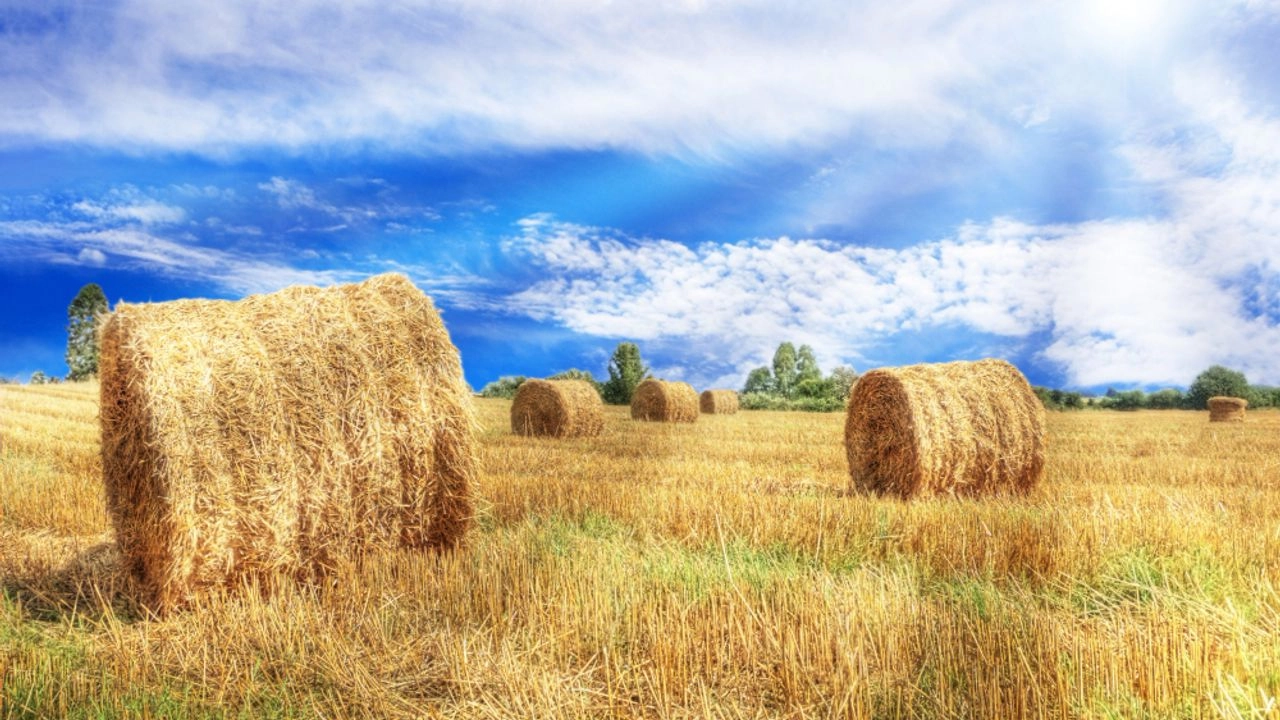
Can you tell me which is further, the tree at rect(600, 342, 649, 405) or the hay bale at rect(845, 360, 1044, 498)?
the tree at rect(600, 342, 649, 405)

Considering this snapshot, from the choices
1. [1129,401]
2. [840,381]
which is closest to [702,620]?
[840,381]

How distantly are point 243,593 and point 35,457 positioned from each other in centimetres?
904

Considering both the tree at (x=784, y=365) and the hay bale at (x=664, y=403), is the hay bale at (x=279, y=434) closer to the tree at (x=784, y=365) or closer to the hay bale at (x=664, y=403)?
the hay bale at (x=664, y=403)

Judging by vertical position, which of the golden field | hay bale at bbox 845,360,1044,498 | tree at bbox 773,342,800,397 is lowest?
the golden field

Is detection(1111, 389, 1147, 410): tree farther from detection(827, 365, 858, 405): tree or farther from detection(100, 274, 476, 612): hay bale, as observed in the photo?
detection(100, 274, 476, 612): hay bale

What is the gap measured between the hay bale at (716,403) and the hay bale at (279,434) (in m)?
26.8

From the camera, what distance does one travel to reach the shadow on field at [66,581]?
541cm

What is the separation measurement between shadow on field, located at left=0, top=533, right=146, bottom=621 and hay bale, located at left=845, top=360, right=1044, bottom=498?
7.41 meters

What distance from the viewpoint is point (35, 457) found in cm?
1208

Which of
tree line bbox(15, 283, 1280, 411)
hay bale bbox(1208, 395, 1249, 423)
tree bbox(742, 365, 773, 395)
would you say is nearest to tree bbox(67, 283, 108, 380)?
tree line bbox(15, 283, 1280, 411)

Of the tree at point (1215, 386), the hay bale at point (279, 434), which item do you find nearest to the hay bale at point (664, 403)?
the hay bale at point (279, 434)

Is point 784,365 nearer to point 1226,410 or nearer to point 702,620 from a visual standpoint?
point 1226,410

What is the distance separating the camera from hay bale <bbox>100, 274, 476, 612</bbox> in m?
5.28

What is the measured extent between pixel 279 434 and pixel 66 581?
2.00m
